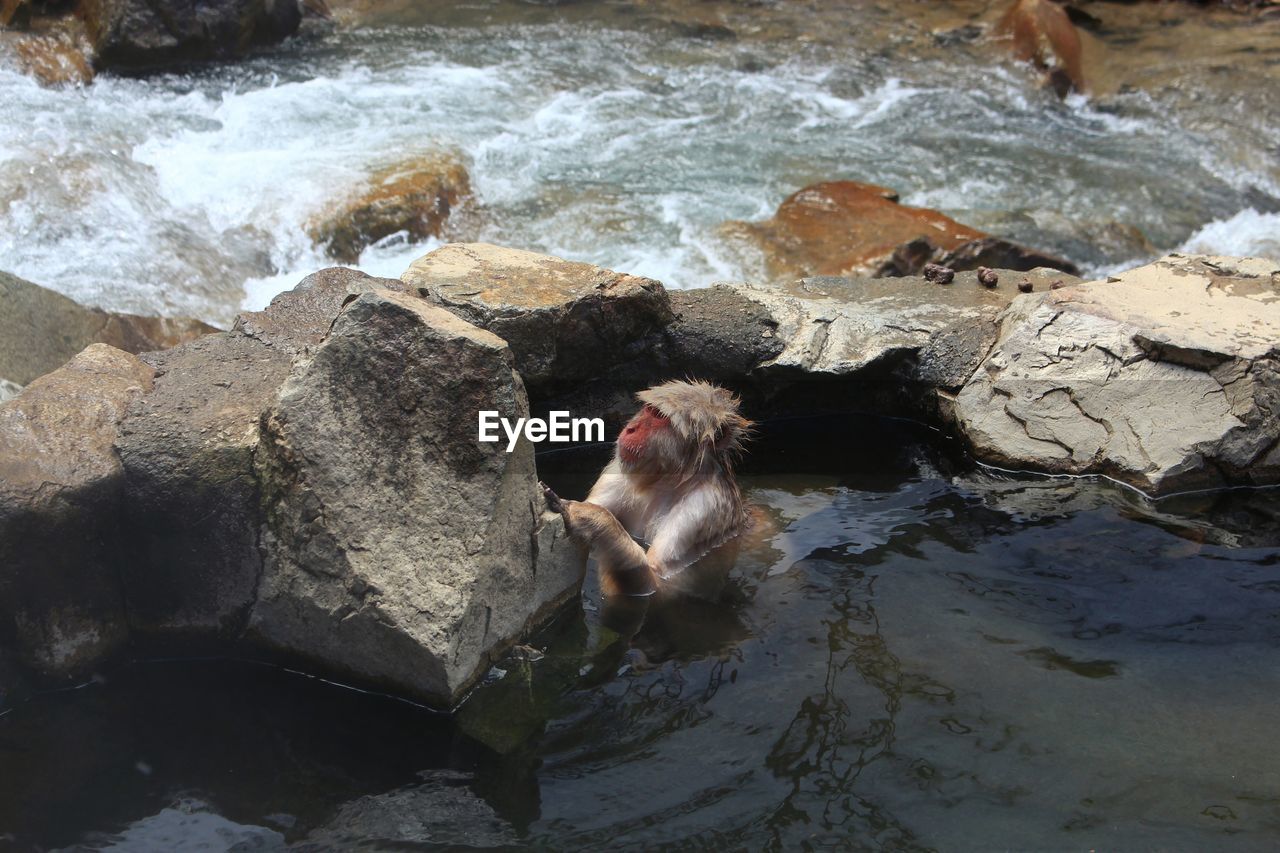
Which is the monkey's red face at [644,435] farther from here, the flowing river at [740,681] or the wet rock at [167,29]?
the wet rock at [167,29]

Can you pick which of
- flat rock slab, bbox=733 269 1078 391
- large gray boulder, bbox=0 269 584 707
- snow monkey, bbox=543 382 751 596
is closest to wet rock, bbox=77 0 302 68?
flat rock slab, bbox=733 269 1078 391

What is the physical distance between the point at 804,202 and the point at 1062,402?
3757mm

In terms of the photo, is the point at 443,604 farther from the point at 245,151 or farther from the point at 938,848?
the point at 245,151

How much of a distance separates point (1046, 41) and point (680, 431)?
10416 mm

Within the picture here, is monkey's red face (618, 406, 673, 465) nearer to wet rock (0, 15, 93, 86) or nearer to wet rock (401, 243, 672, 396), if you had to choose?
wet rock (401, 243, 672, 396)

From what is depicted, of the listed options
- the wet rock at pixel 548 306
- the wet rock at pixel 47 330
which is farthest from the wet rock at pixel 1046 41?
the wet rock at pixel 47 330

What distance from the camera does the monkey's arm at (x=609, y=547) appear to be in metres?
4.19

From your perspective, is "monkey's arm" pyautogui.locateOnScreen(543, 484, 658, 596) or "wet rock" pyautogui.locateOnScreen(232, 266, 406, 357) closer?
"monkey's arm" pyautogui.locateOnScreen(543, 484, 658, 596)

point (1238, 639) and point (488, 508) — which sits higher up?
point (488, 508)

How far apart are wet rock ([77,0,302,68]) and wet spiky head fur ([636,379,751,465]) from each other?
834cm

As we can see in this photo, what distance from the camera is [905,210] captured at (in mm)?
8625

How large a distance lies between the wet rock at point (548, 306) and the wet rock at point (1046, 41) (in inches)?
355

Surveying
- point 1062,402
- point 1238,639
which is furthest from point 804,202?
point 1238,639

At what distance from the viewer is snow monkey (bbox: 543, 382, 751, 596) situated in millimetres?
4465
